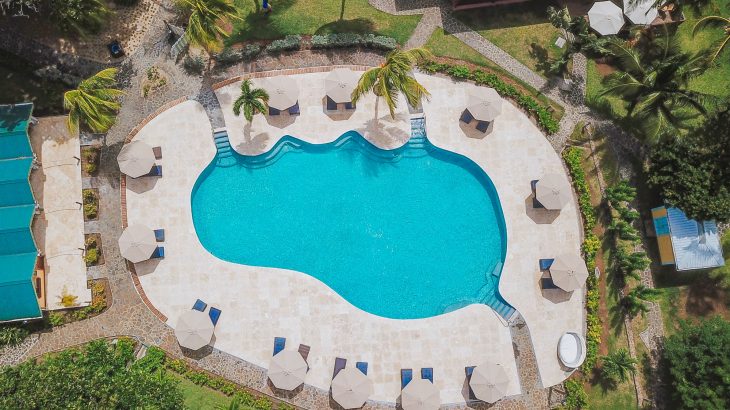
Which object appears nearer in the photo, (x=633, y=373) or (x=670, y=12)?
(x=633, y=373)

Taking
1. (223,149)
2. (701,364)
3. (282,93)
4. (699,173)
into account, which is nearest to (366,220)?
(282,93)

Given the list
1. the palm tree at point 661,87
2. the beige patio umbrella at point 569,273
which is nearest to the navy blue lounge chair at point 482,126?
the palm tree at point 661,87

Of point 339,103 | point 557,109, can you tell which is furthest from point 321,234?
point 557,109

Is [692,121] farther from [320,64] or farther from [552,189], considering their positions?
[320,64]

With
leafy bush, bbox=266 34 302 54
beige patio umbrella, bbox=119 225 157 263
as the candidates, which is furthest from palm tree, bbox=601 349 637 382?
beige patio umbrella, bbox=119 225 157 263

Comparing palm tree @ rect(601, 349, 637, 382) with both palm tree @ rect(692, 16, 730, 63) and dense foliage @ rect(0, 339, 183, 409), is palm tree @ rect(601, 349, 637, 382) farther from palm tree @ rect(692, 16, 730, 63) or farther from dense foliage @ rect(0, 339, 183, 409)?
dense foliage @ rect(0, 339, 183, 409)
